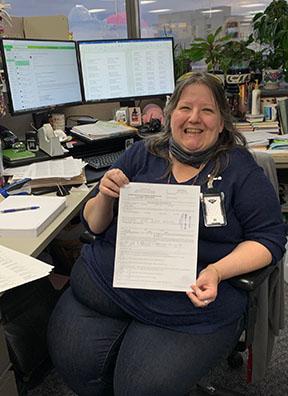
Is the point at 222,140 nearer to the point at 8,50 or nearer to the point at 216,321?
the point at 216,321

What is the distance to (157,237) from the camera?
3.97 ft

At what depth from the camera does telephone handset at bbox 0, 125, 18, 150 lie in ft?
6.31

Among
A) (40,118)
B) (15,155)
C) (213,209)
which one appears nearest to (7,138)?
(15,155)

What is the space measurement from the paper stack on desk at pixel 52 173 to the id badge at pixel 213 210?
591 millimetres

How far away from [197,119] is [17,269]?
2.24 feet

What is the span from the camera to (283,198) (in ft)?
8.45

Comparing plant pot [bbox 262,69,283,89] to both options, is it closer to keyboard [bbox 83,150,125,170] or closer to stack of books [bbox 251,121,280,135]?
stack of books [bbox 251,121,280,135]

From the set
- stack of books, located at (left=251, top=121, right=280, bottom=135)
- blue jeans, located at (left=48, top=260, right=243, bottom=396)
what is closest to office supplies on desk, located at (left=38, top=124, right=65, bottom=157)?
blue jeans, located at (left=48, top=260, right=243, bottom=396)

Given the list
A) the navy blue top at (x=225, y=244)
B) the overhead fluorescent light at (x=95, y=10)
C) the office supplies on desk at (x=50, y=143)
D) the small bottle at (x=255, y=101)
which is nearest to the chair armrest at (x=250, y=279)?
the navy blue top at (x=225, y=244)

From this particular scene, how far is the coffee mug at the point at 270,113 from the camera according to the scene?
2.45 meters

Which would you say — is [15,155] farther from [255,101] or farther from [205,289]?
[255,101]

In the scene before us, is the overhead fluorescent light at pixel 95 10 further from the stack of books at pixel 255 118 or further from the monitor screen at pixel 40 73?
the stack of books at pixel 255 118

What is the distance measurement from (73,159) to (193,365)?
1.01 metres

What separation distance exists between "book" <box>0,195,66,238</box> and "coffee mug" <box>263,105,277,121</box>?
Answer: 58.5 inches
